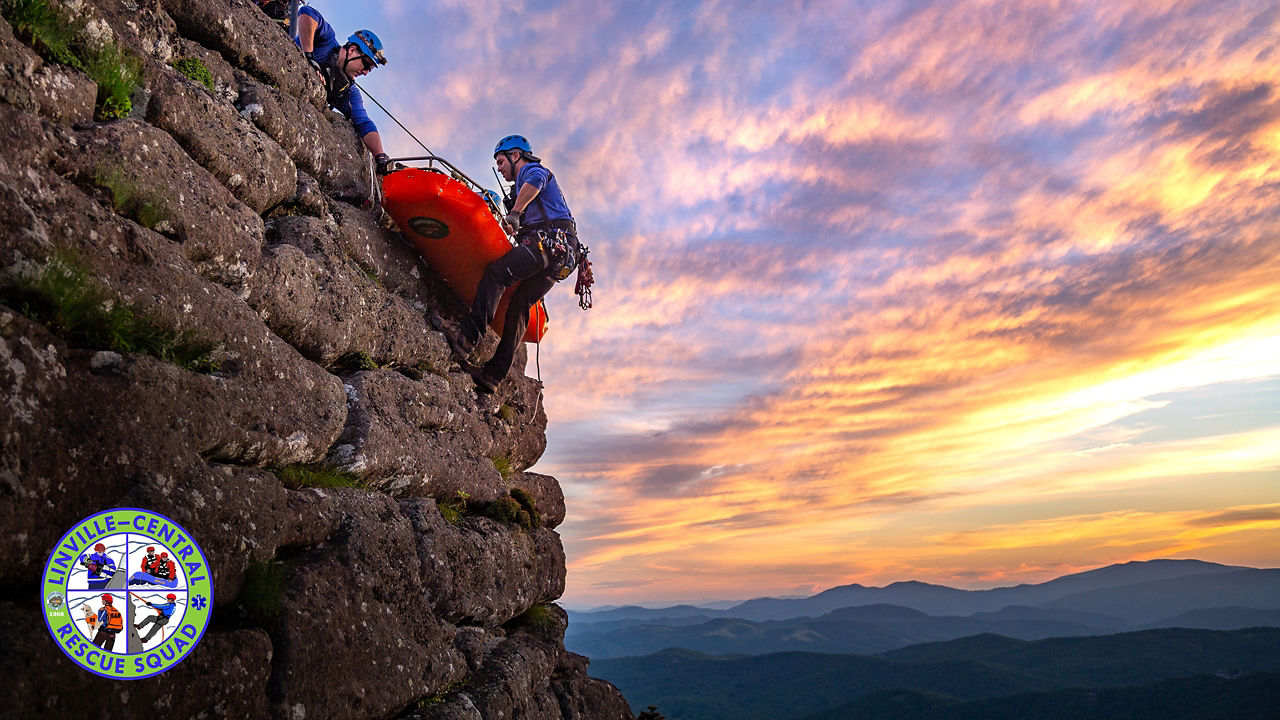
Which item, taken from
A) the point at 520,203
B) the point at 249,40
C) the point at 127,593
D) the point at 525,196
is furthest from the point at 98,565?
the point at 525,196

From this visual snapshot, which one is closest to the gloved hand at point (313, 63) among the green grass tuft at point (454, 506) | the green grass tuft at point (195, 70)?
the green grass tuft at point (195, 70)

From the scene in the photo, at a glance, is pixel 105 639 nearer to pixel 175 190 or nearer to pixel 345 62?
pixel 175 190

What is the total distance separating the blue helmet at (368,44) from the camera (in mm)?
14617

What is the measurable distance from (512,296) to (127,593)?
409 inches

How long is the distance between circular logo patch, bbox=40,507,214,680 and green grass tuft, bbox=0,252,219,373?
173cm

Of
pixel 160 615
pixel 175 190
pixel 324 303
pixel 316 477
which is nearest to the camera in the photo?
pixel 160 615

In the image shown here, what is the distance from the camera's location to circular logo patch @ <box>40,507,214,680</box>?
4.99 metres

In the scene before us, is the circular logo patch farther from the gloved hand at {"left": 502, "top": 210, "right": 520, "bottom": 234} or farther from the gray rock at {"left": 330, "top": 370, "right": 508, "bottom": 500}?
the gloved hand at {"left": 502, "top": 210, "right": 520, "bottom": 234}

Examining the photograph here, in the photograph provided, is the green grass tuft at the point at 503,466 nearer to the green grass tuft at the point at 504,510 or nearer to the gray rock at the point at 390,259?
the green grass tuft at the point at 504,510

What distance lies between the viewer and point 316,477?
874 centimetres

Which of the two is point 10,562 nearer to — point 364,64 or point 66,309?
point 66,309

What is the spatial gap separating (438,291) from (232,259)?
5714mm

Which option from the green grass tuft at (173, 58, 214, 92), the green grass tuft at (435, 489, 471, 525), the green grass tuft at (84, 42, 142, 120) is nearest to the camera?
the green grass tuft at (84, 42, 142, 120)

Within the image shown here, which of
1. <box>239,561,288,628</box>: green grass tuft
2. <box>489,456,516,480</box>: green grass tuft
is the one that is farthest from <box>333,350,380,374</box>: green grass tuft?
<box>239,561,288,628</box>: green grass tuft
